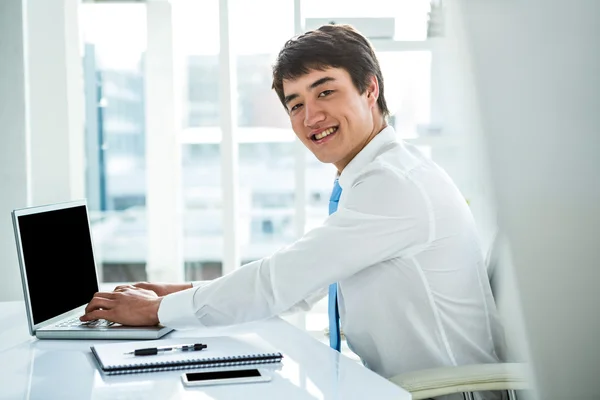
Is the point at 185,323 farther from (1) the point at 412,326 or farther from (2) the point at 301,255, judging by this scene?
(1) the point at 412,326

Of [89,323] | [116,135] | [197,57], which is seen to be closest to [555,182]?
[89,323]

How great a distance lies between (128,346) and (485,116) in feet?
2.63

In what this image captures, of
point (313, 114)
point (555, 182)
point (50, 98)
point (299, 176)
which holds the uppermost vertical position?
point (50, 98)

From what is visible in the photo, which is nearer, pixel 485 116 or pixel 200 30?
pixel 485 116

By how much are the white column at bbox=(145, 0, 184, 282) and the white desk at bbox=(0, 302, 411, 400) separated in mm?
2617

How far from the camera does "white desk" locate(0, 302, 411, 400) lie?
1159 mm

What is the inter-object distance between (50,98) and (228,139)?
2.49 feet

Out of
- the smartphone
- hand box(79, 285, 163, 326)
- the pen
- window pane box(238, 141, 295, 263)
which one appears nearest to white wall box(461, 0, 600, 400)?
the smartphone

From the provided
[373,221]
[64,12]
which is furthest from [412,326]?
[64,12]

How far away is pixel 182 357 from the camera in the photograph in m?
1.34

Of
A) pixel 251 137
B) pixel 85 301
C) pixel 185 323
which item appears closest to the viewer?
pixel 185 323

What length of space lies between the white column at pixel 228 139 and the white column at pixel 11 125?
0.77 meters

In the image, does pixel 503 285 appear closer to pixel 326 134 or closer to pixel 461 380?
pixel 461 380

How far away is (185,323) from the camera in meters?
1.54
